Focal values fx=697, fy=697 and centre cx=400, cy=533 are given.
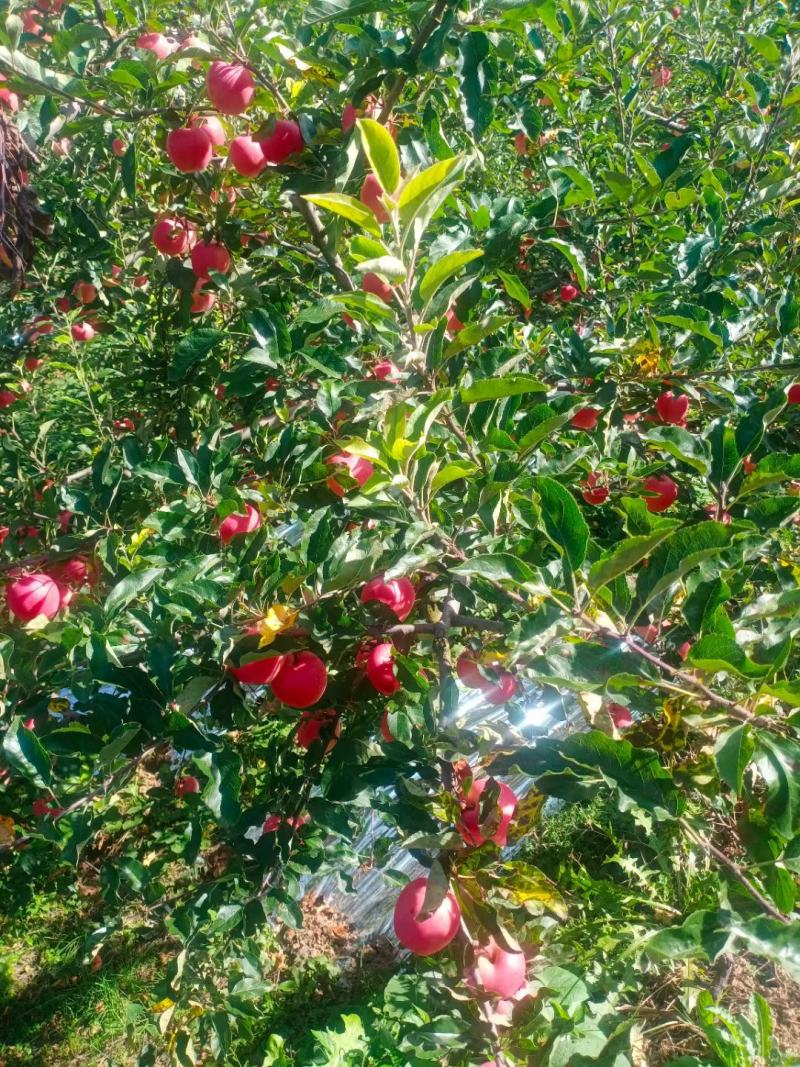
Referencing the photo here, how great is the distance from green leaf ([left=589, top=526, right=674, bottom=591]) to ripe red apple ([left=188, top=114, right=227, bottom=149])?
1.35 meters

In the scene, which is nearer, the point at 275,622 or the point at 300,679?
the point at 275,622

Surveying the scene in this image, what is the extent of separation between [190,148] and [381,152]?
953 mm

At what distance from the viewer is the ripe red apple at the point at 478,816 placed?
3.26ft

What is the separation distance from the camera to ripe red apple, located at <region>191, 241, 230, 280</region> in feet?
5.39

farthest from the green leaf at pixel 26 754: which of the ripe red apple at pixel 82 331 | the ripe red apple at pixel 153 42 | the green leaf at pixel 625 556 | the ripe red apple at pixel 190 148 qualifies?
the ripe red apple at pixel 82 331

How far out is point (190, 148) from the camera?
1480 millimetres

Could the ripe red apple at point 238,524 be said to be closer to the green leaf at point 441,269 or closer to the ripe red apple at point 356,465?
the ripe red apple at point 356,465

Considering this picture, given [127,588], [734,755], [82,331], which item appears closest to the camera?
[734,755]

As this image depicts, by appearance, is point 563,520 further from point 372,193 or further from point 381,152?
point 372,193

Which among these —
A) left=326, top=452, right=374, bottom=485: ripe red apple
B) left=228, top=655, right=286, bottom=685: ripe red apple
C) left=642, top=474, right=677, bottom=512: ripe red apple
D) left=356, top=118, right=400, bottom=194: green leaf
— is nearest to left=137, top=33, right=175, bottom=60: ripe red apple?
left=326, top=452, right=374, bottom=485: ripe red apple

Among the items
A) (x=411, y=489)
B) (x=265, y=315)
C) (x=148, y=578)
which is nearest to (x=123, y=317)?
(x=265, y=315)

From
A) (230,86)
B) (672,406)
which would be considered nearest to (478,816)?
(672,406)

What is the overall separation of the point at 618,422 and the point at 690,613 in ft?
3.47

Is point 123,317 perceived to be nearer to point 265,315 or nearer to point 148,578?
point 265,315
